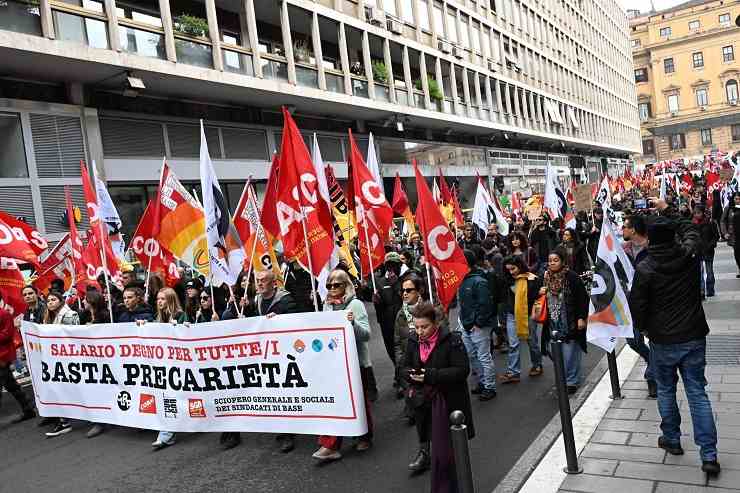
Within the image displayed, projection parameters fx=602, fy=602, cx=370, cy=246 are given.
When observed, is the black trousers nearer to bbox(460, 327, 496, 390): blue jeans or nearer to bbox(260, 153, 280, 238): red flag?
bbox(260, 153, 280, 238): red flag

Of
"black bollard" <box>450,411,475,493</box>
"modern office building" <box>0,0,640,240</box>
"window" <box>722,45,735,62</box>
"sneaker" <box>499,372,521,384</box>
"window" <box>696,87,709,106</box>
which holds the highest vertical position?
"window" <box>722,45,735,62</box>

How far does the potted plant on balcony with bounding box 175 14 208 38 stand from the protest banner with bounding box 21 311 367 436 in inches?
493

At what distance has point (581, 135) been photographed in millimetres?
54875

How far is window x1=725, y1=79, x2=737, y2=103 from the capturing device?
82188 millimetres

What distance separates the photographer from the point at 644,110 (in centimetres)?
9206

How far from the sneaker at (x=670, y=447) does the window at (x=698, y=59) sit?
94.7 m

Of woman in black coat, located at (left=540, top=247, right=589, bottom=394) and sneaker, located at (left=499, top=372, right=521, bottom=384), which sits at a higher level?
woman in black coat, located at (left=540, top=247, right=589, bottom=394)

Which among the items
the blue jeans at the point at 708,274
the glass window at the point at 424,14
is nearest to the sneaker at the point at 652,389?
the blue jeans at the point at 708,274

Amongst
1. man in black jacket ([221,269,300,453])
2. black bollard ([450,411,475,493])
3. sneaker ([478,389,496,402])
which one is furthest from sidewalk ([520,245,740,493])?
man in black jacket ([221,269,300,453])

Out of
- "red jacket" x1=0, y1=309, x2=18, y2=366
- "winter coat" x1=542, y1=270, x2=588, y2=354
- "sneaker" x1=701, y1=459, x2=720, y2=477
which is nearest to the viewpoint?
"sneaker" x1=701, y1=459, x2=720, y2=477

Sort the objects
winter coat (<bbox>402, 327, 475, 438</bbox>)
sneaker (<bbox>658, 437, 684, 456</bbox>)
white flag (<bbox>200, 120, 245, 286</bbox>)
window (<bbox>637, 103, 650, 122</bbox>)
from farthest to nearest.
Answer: window (<bbox>637, 103, 650, 122</bbox>)
white flag (<bbox>200, 120, 245, 286</bbox>)
sneaker (<bbox>658, 437, 684, 456</bbox>)
winter coat (<bbox>402, 327, 475, 438</bbox>)

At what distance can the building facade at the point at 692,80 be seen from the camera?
82188 mm

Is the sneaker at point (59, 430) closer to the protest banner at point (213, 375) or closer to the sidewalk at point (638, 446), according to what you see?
the protest banner at point (213, 375)

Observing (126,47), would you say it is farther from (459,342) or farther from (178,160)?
(459,342)
